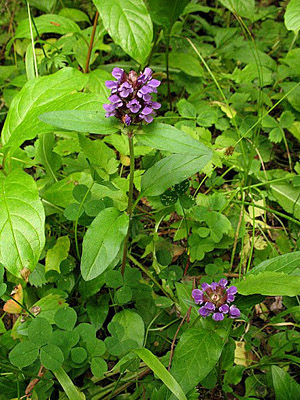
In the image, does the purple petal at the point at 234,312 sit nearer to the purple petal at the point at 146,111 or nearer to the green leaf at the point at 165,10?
the purple petal at the point at 146,111

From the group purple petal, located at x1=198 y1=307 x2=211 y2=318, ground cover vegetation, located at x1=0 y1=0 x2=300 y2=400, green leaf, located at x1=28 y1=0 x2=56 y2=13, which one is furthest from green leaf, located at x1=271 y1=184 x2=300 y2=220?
green leaf, located at x1=28 y1=0 x2=56 y2=13

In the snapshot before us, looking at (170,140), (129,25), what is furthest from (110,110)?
(129,25)

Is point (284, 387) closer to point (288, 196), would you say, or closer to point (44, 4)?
point (288, 196)

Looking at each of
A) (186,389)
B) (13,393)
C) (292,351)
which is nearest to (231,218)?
(292,351)

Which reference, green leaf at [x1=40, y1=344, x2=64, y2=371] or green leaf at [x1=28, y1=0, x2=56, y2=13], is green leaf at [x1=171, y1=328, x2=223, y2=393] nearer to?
green leaf at [x1=40, y1=344, x2=64, y2=371]

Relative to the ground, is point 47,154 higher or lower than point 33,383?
higher

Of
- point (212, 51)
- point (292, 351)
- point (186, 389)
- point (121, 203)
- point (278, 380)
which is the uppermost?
point (212, 51)

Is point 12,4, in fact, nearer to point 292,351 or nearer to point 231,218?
point 231,218
